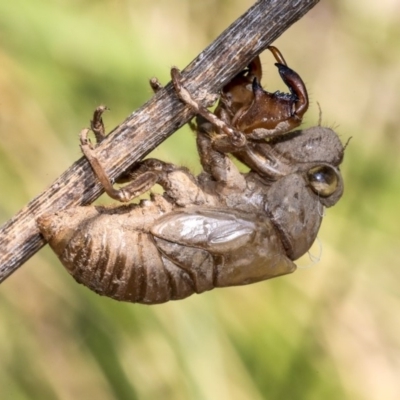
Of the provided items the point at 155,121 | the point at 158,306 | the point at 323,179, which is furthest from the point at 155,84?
the point at 158,306

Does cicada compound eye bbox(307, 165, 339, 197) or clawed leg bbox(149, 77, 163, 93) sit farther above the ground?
clawed leg bbox(149, 77, 163, 93)

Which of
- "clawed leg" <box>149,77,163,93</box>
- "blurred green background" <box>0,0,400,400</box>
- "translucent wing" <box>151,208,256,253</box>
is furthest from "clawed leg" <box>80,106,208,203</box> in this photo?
"blurred green background" <box>0,0,400,400</box>

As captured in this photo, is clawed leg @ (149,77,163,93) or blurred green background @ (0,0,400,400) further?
blurred green background @ (0,0,400,400)

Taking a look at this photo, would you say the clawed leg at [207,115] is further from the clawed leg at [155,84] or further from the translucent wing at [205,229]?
the translucent wing at [205,229]

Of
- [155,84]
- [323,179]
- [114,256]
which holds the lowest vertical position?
[323,179]

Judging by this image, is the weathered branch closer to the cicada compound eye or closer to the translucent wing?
the translucent wing

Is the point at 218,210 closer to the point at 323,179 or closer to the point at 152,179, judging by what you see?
the point at 152,179

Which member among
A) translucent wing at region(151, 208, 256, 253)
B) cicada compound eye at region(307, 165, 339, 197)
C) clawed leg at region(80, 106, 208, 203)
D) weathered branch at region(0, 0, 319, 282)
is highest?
weathered branch at region(0, 0, 319, 282)
